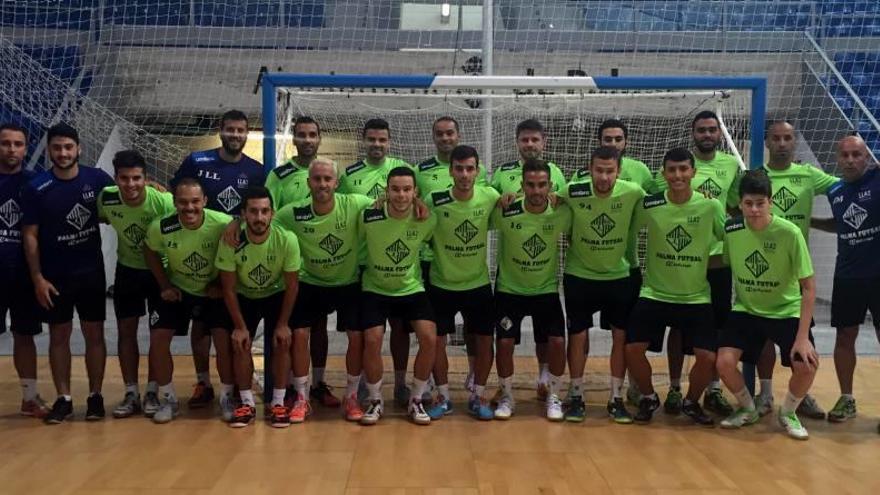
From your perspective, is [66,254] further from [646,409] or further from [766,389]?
[766,389]

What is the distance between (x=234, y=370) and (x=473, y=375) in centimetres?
130

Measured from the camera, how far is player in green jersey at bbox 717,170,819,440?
150 inches

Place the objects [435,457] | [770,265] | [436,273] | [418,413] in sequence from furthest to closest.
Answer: [436,273], [418,413], [770,265], [435,457]

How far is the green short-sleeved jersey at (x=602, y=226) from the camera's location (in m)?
4.12

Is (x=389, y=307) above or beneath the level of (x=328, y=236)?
beneath

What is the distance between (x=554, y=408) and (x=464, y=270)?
0.88m

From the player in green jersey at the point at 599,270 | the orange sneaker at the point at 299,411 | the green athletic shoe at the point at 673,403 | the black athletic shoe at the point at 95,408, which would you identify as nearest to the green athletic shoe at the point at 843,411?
the green athletic shoe at the point at 673,403

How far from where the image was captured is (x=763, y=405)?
429 centimetres

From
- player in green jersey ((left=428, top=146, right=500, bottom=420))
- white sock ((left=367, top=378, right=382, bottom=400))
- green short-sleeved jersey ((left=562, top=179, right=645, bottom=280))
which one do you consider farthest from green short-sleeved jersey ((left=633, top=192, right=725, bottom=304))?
white sock ((left=367, top=378, right=382, bottom=400))

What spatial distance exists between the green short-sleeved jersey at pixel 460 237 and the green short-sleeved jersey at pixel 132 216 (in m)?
1.47

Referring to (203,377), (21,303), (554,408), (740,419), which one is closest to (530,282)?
(554,408)

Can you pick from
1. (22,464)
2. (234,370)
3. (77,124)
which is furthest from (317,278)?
(77,124)

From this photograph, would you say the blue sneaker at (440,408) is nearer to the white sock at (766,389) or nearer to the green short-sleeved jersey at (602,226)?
the green short-sleeved jersey at (602,226)

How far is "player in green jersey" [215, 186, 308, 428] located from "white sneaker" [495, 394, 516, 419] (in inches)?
41.1
